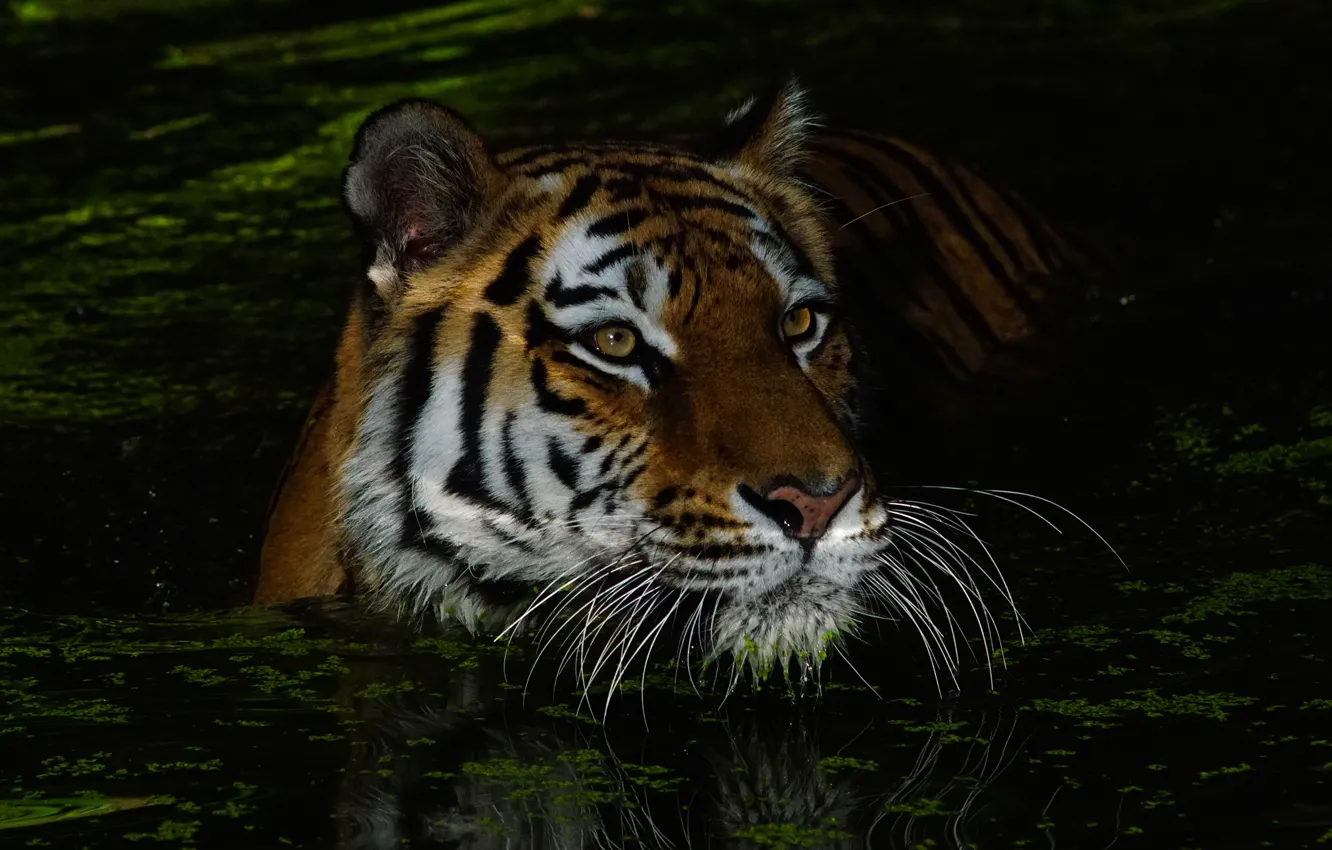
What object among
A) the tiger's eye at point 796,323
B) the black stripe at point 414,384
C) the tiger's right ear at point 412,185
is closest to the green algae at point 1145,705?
the tiger's eye at point 796,323

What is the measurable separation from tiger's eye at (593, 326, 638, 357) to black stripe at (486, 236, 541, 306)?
0.52 feet

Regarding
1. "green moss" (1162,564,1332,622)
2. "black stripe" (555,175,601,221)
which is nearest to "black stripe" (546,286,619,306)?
"black stripe" (555,175,601,221)

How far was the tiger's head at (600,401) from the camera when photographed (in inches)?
95.5

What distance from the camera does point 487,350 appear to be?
2.72 meters

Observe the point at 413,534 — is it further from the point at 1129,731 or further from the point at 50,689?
the point at 1129,731

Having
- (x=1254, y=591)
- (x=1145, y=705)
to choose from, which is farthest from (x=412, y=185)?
Answer: (x=1254, y=591)

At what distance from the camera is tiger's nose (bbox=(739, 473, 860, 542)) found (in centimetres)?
234

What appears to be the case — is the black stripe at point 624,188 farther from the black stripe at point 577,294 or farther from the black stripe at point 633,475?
the black stripe at point 633,475

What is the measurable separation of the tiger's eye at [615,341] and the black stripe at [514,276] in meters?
0.16

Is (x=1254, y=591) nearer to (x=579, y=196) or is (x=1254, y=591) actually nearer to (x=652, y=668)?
(x=652, y=668)

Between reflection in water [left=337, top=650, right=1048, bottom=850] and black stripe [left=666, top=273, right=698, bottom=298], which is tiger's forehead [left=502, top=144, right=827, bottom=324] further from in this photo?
reflection in water [left=337, top=650, right=1048, bottom=850]

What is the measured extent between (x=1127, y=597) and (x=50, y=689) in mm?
1580

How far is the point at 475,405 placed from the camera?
2725 millimetres

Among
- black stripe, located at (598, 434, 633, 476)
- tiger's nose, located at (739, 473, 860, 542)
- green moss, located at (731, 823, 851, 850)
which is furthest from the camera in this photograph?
black stripe, located at (598, 434, 633, 476)
